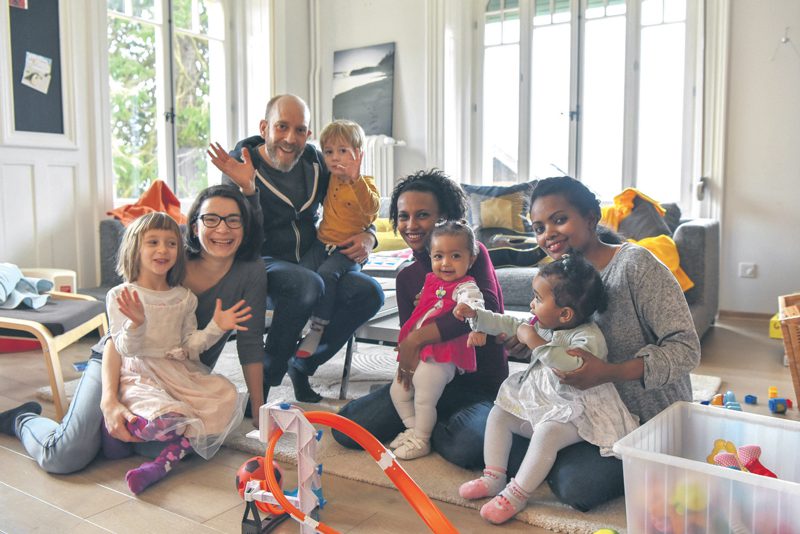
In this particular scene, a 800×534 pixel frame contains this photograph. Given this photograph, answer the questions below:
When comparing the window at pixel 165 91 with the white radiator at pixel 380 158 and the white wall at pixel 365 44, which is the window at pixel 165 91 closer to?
the white wall at pixel 365 44

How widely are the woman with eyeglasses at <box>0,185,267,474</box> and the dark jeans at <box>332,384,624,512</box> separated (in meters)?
0.41

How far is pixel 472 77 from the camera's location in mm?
5496

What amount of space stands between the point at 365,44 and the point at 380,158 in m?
0.98

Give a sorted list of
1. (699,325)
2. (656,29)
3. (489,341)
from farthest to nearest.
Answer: (656,29)
(699,325)
(489,341)

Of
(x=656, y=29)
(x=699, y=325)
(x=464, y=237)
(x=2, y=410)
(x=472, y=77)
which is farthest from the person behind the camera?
(x=472, y=77)

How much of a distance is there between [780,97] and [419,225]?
3.31 metres

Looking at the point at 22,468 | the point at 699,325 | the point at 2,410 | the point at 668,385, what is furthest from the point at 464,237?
the point at 699,325

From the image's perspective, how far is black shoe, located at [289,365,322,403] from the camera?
8.71 ft

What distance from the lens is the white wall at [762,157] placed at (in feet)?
14.2

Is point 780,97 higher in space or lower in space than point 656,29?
lower

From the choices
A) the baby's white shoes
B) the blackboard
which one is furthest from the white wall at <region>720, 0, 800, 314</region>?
the blackboard

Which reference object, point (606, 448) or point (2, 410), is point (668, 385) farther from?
point (2, 410)

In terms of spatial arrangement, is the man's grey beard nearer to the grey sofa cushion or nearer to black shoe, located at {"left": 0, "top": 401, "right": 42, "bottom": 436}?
black shoe, located at {"left": 0, "top": 401, "right": 42, "bottom": 436}

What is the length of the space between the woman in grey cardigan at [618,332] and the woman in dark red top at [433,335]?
0.35 m
